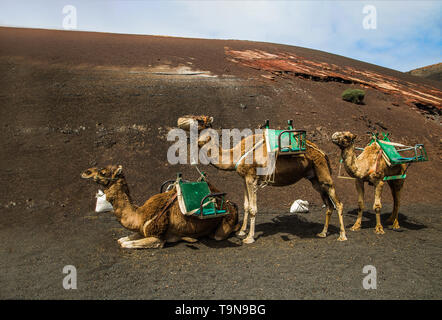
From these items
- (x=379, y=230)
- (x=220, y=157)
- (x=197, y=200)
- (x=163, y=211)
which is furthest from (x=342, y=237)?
(x=163, y=211)

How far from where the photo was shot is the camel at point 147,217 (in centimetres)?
593

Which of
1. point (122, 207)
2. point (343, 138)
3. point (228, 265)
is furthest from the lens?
point (343, 138)

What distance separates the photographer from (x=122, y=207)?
5980 millimetres

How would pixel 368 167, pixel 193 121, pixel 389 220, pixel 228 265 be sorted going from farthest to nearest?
pixel 389 220 → pixel 368 167 → pixel 193 121 → pixel 228 265

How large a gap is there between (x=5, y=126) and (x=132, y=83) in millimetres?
7215

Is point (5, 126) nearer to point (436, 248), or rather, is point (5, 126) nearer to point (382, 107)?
point (436, 248)

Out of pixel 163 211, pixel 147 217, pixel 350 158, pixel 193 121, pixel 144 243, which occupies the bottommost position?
pixel 144 243

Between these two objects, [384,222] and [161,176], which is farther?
[161,176]

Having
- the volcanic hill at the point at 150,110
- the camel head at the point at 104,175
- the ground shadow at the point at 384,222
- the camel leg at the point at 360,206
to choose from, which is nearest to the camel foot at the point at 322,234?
the camel leg at the point at 360,206

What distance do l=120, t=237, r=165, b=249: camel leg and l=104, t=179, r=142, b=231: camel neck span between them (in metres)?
0.31

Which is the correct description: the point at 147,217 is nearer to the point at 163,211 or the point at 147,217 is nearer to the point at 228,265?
the point at 163,211

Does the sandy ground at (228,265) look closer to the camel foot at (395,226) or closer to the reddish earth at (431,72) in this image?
the camel foot at (395,226)

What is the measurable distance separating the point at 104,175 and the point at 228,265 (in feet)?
10.3

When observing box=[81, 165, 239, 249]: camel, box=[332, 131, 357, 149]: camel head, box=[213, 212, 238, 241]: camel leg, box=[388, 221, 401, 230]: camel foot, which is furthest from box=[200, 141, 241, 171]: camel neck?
box=[388, 221, 401, 230]: camel foot
